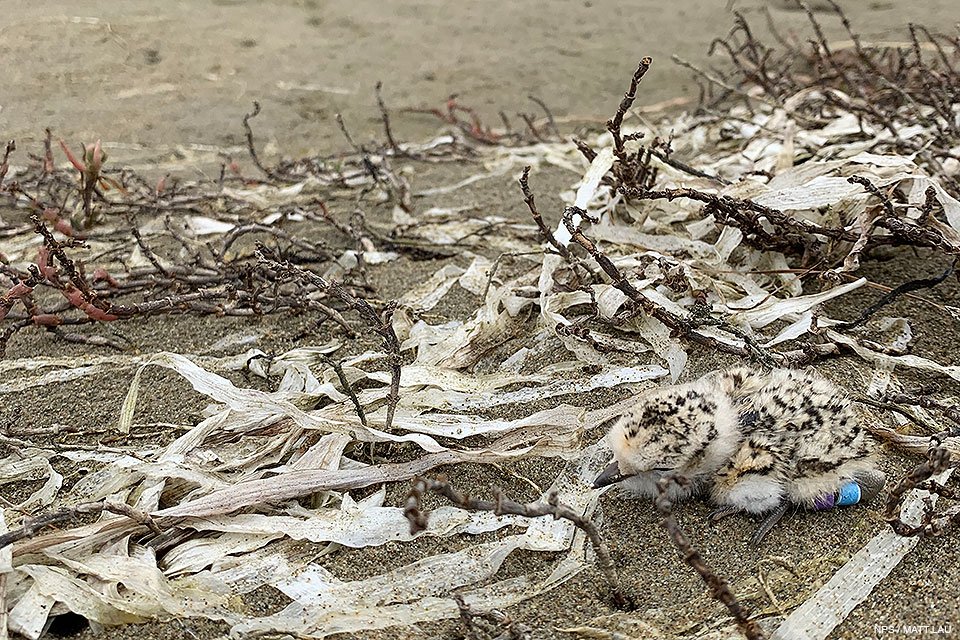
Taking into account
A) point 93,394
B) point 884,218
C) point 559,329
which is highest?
point 884,218

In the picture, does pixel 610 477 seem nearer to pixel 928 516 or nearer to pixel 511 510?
pixel 511 510

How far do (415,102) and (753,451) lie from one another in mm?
A: 5489

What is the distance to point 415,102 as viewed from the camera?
693cm

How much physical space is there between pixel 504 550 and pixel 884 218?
166 centimetres

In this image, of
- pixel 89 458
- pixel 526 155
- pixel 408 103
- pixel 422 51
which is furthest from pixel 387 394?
pixel 422 51

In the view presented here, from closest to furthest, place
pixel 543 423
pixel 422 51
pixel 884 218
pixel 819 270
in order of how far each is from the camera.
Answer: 1. pixel 543 423
2. pixel 884 218
3. pixel 819 270
4. pixel 422 51

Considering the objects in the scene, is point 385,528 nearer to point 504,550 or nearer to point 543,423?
point 504,550

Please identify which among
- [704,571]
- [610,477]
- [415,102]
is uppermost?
[704,571]

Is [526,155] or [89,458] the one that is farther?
[526,155]

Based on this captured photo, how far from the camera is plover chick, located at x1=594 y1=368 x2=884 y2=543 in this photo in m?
1.94

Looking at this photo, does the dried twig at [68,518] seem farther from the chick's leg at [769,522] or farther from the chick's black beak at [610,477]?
the chick's leg at [769,522]

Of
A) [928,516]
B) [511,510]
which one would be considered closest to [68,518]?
[511,510]

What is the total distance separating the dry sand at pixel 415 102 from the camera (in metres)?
1.84

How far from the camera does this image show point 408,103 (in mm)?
6910
